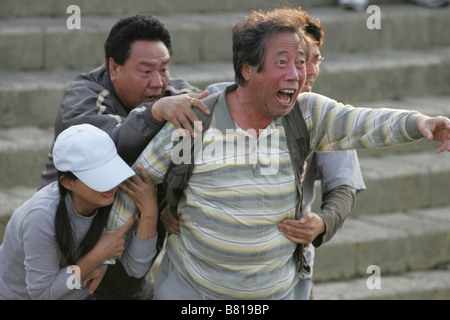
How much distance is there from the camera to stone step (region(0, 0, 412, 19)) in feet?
18.6

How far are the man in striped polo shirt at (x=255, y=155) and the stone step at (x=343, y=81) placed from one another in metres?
2.28

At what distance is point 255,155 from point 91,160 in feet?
2.05

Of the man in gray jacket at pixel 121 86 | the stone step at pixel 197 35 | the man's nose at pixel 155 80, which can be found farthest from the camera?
the stone step at pixel 197 35

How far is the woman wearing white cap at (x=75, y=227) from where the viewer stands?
293cm

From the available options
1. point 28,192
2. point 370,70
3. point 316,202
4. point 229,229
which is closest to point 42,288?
point 229,229

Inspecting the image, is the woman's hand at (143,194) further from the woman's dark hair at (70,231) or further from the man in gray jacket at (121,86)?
the man in gray jacket at (121,86)

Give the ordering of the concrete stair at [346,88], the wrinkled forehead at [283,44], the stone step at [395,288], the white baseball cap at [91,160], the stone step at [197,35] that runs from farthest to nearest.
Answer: the stone step at [197,35], the concrete stair at [346,88], the stone step at [395,288], the white baseball cap at [91,160], the wrinkled forehead at [283,44]

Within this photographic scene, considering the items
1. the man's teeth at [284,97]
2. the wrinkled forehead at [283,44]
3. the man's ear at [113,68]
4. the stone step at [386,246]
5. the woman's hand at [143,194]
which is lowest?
the stone step at [386,246]

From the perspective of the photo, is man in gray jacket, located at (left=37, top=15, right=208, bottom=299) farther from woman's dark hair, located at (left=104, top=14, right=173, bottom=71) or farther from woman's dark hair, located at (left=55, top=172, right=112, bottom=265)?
woman's dark hair, located at (left=55, top=172, right=112, bottom=265)

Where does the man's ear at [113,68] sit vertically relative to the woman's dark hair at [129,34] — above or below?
below

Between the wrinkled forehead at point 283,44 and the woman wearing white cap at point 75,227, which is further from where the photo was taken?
the woman wearing white cap at point 75,227

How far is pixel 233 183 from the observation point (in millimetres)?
2855

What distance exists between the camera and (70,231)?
298 centimetres

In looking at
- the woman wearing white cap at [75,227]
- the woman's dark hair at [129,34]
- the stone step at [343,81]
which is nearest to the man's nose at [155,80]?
the woman's dark hair at [129,34]
